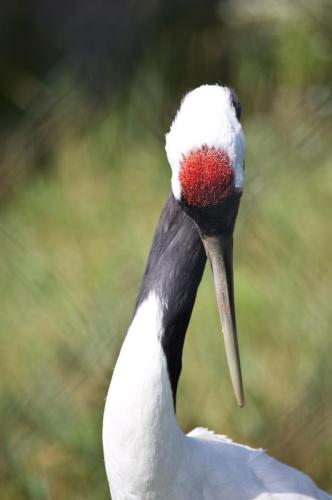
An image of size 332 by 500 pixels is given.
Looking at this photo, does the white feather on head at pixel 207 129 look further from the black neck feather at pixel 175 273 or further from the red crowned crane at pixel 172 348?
the black neck feather at pixel 175 273

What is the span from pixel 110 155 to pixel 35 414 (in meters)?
1.03

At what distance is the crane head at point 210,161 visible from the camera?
4.61ft

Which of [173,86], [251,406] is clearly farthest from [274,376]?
[173,86]

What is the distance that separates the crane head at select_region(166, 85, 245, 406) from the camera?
1.41 m

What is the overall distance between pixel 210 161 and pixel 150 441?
0.44 meters

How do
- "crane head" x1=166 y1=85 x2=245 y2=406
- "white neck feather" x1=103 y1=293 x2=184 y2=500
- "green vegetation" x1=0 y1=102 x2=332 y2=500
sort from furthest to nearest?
"green vegetation" x1=0 y1=102 x2=332 y2=500, "white neck feather" x1=103 y1=293 x2=184 y2=500, "crane head" x1=166 y1=85 x2=245 y2=406

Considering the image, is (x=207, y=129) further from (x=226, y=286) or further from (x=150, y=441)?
(x=150, y=441)

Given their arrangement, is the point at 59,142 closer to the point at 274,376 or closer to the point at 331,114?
the point at 331,114

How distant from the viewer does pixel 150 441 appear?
1.58 meters

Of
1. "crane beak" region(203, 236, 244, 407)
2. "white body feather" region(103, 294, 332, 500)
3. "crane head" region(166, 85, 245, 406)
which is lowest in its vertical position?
"white body feather" region(103, 294, 332, 500)

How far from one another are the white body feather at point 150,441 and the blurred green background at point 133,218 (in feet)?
3.08

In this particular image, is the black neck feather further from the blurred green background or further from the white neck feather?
the blurred green background

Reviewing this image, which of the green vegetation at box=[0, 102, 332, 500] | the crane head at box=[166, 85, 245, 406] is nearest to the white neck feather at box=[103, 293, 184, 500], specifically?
the crane head at box=[166, 85, 245, 406]

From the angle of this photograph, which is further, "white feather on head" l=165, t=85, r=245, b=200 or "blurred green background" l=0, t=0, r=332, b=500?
Answer: "blurred green background" l=0, t=0, r=332, b=500
